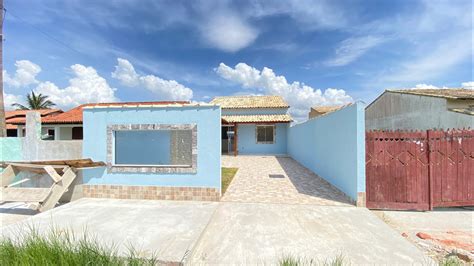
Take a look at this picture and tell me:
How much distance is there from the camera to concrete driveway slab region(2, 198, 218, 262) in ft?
13.2

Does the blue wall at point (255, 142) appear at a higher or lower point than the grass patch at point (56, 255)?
higher

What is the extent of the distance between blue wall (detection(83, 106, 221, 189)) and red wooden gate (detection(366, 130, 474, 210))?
4.64 m

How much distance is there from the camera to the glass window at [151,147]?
824 centimetres

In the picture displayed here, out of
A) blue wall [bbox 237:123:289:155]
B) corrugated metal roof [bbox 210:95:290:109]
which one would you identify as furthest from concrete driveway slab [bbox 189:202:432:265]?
corrugated metal roof [bbox 210:95:290:109]

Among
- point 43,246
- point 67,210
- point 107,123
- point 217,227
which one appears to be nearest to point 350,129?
point 217,227

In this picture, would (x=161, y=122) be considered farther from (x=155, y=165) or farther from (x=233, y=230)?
(x=233, y=230)

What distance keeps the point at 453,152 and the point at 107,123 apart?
34.8ft

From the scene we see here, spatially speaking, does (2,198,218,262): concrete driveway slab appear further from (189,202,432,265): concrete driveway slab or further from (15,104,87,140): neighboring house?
(15,104,87,140): neighboring house

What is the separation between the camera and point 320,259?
Result: 3.57 m

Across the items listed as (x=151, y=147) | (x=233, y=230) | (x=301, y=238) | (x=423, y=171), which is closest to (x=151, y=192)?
(x=151, y=147)

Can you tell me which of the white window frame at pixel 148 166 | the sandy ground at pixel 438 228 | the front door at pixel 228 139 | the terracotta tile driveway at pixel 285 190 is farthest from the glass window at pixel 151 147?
the front door at pixel 228 139

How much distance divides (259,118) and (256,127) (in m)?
1.00

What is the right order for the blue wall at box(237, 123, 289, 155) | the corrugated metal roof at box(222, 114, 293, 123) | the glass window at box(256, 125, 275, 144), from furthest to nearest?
the glass window at box(256, 125, 275, 144), the blue wall at box(237, 123, 289, 155), the corrugated metal roof at box(222, 114, 293, 123)

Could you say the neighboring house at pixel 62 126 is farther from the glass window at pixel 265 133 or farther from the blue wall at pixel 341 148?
the blue wall at pixel 341 148
